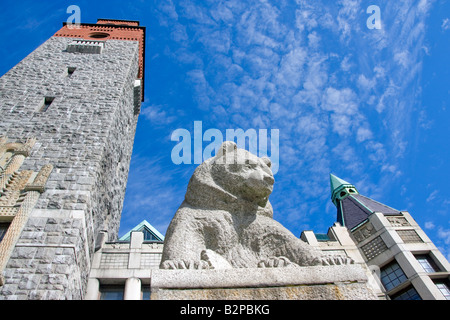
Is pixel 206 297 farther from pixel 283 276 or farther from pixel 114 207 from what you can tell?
pixel 114 207

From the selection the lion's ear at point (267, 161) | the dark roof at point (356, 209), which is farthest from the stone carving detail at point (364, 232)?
the lion's ear at point (267, 161)

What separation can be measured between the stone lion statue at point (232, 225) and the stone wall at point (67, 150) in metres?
4.05

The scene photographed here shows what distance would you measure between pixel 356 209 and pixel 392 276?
32.1ft

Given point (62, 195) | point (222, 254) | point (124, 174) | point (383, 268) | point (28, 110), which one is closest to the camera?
point (222, 254)

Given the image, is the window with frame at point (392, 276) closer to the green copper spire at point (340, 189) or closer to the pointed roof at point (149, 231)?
the pointed roof at point (149, 231)

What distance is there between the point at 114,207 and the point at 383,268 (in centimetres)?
1093

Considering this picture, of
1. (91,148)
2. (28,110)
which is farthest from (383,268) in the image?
(28,110)

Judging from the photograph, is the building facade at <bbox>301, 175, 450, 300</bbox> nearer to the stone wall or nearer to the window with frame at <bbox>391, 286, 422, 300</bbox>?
the window with frame at <bbox>391, 286, 422, 300</bbox>

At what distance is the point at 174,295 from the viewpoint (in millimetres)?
2596

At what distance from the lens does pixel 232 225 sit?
12.1 feet

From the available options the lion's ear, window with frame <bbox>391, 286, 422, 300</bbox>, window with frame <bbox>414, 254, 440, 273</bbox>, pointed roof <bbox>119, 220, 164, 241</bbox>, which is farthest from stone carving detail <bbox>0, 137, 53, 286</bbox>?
window with frame <bbox>414, 254, 440, 273</bbox>

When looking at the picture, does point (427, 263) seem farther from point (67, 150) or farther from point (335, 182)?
point (335, 182)

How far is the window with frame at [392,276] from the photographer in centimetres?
1264

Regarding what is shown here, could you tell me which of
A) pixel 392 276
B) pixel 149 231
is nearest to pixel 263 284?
pixel 392 276
